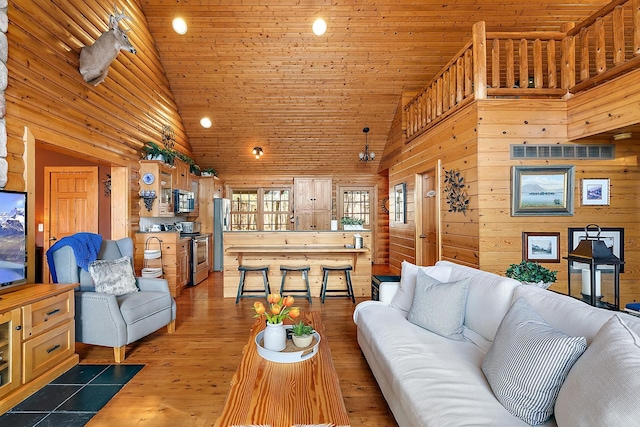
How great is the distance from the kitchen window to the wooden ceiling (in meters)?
1.54

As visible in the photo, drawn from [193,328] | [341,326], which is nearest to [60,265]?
[193,328]

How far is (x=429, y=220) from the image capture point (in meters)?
5.27

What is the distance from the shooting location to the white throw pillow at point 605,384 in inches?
37.6

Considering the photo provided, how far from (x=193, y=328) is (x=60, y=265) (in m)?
1.46

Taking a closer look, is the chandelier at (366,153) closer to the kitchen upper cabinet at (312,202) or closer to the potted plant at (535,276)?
the kitchen upper cabinet at (312,202)

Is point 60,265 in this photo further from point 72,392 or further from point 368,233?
point 368,233

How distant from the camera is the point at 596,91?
3.36m

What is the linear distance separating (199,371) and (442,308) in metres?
2.05

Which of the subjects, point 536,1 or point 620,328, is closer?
point 620,328

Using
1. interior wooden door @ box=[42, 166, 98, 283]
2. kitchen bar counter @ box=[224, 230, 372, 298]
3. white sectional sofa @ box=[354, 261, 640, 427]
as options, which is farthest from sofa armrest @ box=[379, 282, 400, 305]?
interior wooden door @ box=[42, 166, 98, 283]

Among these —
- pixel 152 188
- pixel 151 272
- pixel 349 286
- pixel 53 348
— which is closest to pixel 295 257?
pixel 349 286

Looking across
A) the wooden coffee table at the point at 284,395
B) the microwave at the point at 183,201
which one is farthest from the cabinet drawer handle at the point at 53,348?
the microwave at the point at 183,201

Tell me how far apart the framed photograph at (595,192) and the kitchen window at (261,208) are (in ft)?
20.0

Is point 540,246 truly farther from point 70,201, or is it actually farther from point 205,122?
point 70,201
